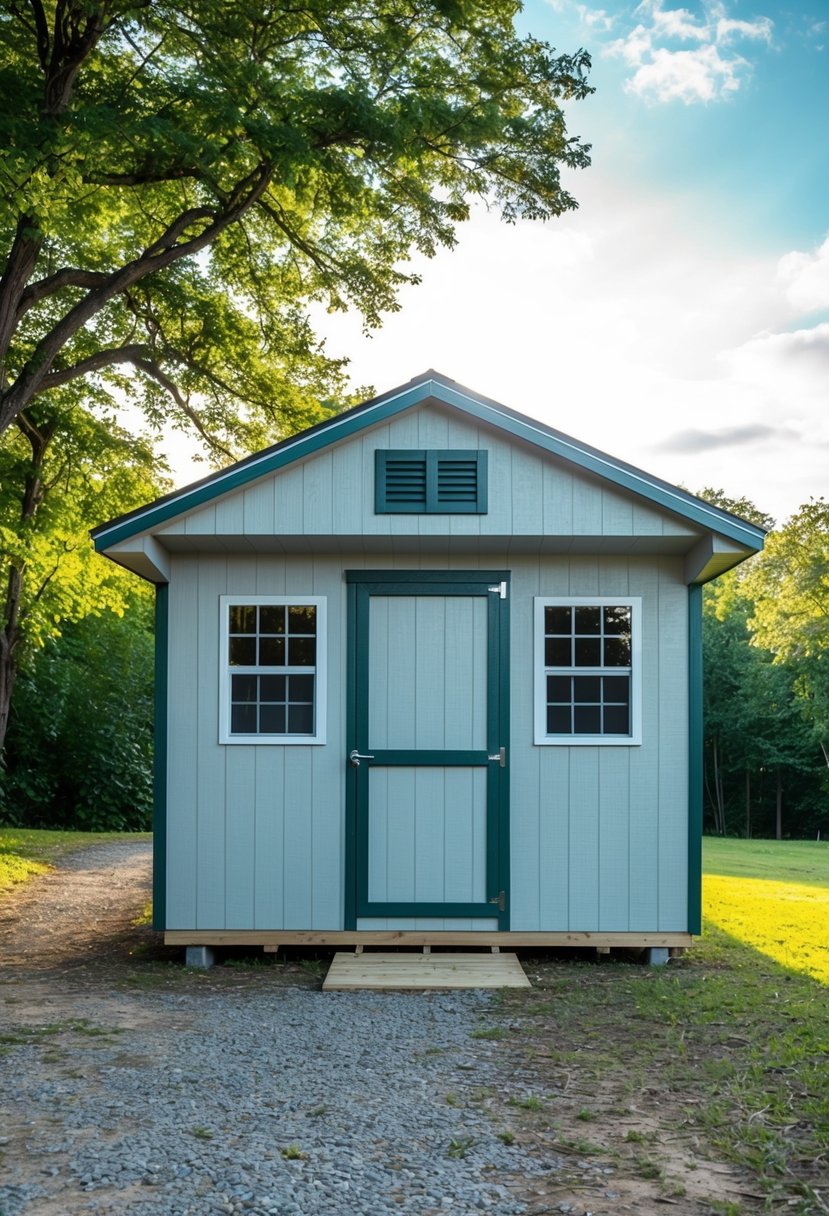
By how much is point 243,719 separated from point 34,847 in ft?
31.0

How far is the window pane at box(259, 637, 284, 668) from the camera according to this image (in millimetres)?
7801

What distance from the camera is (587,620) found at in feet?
25.7

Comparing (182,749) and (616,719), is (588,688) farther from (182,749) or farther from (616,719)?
(182,749)

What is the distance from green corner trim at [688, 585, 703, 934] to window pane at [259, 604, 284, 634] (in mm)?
3005

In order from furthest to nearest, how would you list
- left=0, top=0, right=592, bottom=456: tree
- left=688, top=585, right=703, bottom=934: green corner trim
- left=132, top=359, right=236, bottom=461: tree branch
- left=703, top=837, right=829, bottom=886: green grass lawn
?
left=703, top=837, right=829, bottom=886: green grass lawn, left=132, top=359, right=236, bottom=461: tree branch, left=0, top=0, right=592, bottom=456: tree, left=688, top=585, right=703, bottom=934: green corner trim

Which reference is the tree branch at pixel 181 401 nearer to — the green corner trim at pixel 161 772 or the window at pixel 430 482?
the green corner trim at pixel 161 772

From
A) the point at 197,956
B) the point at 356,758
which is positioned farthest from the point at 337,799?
the point at 197,956

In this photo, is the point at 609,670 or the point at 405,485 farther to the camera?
the point at 609,670

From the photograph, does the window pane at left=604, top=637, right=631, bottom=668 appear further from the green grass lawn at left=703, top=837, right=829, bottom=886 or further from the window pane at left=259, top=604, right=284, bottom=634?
the green grass lawn at left=703, top=837, right=829, bottom=886

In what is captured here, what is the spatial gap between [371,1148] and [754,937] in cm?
584

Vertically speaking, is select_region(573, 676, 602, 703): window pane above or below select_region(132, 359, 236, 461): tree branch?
below

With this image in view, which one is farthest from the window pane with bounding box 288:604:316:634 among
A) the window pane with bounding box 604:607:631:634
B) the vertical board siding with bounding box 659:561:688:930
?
the vertical board siding with bounding box 659:561:688:930

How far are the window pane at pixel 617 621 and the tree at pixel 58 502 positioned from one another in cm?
796

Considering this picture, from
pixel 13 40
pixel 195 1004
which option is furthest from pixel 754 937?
pixel 13 40
